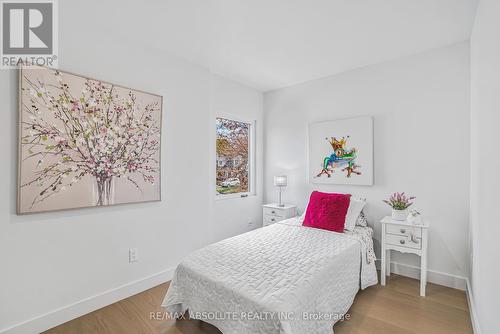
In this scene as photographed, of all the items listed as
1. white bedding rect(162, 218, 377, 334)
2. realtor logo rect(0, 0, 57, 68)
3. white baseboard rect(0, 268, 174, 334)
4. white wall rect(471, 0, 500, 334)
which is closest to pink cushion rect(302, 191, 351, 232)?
white bedding rect(162, 218, 377, 334)

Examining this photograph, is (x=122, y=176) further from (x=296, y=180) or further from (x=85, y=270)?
(x=296, y=180)

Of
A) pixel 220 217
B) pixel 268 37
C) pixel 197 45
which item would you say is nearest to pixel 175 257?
pixel 220 217

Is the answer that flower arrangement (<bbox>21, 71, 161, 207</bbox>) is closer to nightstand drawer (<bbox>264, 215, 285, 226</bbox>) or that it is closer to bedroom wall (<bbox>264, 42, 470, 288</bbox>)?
nightstand drawer (<bbox>264, 215, 285, 226</bbox>)

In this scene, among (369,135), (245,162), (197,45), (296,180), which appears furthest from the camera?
(245,162)

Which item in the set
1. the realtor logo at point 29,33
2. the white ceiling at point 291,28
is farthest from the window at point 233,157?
the realtor logo at point 29,33

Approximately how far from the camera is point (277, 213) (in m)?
3.78

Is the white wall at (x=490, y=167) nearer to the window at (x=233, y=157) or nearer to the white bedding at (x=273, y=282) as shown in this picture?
the white bedding at (x=273, y=282)

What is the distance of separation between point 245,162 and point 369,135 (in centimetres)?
193

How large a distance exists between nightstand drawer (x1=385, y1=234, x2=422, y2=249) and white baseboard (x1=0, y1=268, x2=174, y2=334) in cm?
246

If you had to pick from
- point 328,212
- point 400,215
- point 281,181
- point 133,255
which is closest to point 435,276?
point 400,215

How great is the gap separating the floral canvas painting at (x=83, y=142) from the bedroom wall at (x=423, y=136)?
241cm

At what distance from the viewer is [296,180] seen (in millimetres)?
3908

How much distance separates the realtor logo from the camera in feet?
5.99

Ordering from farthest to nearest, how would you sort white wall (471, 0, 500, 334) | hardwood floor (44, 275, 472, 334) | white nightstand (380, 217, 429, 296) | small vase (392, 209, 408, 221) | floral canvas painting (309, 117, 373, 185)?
floral canvas painting (309, 117, 373, 185) → small vase (392, 209, 408, 221) → white nightstand (380, 217, 429, 296) → hardwood floor (44, 275, 472, 334) → white wall (471, 0, 500, 334)
